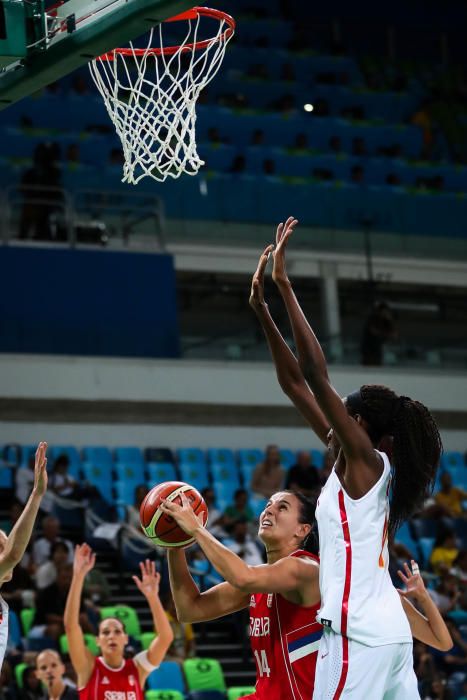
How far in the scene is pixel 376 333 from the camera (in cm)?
1775

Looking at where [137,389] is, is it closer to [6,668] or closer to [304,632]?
[6,668]

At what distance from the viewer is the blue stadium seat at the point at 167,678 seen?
1122cm

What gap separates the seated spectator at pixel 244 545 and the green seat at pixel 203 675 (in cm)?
169

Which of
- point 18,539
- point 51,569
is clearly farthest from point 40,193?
point 18,539

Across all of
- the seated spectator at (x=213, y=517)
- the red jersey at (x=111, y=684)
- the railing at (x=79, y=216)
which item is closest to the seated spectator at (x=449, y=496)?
the seated spectator at (x=213, y=517)

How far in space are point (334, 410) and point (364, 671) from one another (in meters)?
0.85

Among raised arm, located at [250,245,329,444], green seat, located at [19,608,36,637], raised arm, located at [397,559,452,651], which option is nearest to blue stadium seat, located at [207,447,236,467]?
green seat, located at [19,608,36,637]

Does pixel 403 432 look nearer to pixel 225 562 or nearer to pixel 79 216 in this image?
pixel 225 562

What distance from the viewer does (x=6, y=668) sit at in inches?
413

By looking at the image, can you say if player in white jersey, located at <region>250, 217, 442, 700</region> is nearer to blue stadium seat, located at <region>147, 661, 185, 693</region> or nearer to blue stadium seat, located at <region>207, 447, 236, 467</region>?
blue stadium seat, located at <region>147, 661, 185, 693</region>

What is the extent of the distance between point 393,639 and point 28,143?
14.4 meters

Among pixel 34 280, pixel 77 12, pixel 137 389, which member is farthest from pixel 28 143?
pixel 77 12

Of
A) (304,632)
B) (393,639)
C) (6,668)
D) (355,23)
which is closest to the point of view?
(393,639)

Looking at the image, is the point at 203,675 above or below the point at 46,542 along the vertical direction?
below
